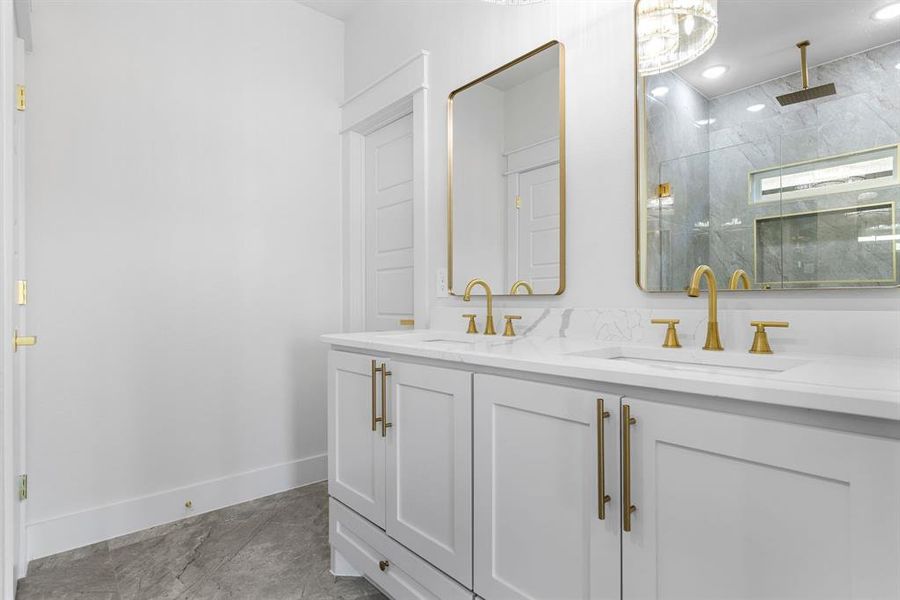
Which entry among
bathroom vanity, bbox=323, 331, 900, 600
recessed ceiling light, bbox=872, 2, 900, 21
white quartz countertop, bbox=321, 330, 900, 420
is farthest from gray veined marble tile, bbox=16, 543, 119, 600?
recessed ceiling light, bbox=872, 2, 900, 21

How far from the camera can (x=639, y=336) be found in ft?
4.92

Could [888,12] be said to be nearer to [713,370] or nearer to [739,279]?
[739,279]

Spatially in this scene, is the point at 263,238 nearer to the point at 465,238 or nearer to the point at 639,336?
the point at 465,238

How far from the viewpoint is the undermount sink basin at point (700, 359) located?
114cm

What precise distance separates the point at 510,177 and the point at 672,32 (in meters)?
0.71

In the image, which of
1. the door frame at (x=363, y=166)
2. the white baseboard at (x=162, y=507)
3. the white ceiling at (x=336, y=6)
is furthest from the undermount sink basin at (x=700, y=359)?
the white ceiling at (x=336, y=6)

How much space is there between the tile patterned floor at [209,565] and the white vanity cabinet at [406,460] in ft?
0.72

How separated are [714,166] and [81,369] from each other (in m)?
2.55

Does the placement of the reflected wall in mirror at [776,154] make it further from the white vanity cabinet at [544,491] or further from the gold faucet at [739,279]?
the white vanity cabinet at [544,491]

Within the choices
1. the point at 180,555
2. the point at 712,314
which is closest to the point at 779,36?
the point at 712,314

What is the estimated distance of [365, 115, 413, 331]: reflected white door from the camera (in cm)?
269

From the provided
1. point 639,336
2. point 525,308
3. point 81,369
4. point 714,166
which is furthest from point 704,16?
point 81,369

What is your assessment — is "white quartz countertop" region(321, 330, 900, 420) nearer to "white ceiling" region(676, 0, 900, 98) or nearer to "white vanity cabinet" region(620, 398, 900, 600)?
"white vanity cabinet" region(620, 398, 900, 600)

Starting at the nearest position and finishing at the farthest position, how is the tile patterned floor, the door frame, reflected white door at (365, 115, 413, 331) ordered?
the tile patterned floor < the door frame < reflected white door at (365, 115, 413, 331)
